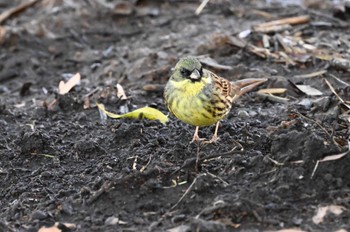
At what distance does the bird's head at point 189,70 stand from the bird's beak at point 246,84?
37.7 inches

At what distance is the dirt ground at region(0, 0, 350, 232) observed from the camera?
4.75 m

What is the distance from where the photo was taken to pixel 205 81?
19.7 ft

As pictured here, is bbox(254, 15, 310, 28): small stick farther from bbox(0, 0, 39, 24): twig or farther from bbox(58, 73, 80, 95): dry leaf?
bbox(0, 0, 39, 24): twig

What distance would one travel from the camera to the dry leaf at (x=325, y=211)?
4520 millimetres

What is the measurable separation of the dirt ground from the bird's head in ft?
1.70

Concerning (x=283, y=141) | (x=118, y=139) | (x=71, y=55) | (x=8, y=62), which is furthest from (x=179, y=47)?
(x=283, y=141)

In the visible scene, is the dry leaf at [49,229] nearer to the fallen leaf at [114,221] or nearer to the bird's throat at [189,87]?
the fallen leaf at [114,221]

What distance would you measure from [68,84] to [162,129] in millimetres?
2067

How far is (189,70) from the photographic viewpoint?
19.3 ft

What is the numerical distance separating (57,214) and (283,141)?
5.31 feet

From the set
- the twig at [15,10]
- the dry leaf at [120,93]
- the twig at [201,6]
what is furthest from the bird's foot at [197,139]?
the twig at [15,10]

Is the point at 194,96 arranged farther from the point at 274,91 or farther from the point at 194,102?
the point at 274,91

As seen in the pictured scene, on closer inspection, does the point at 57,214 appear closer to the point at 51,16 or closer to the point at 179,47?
the point at 179,47

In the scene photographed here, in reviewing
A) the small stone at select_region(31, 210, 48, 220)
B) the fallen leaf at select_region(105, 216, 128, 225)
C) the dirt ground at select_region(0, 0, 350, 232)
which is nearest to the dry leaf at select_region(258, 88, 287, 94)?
the dirt ground at select_region(0, 0, 350, 232)
